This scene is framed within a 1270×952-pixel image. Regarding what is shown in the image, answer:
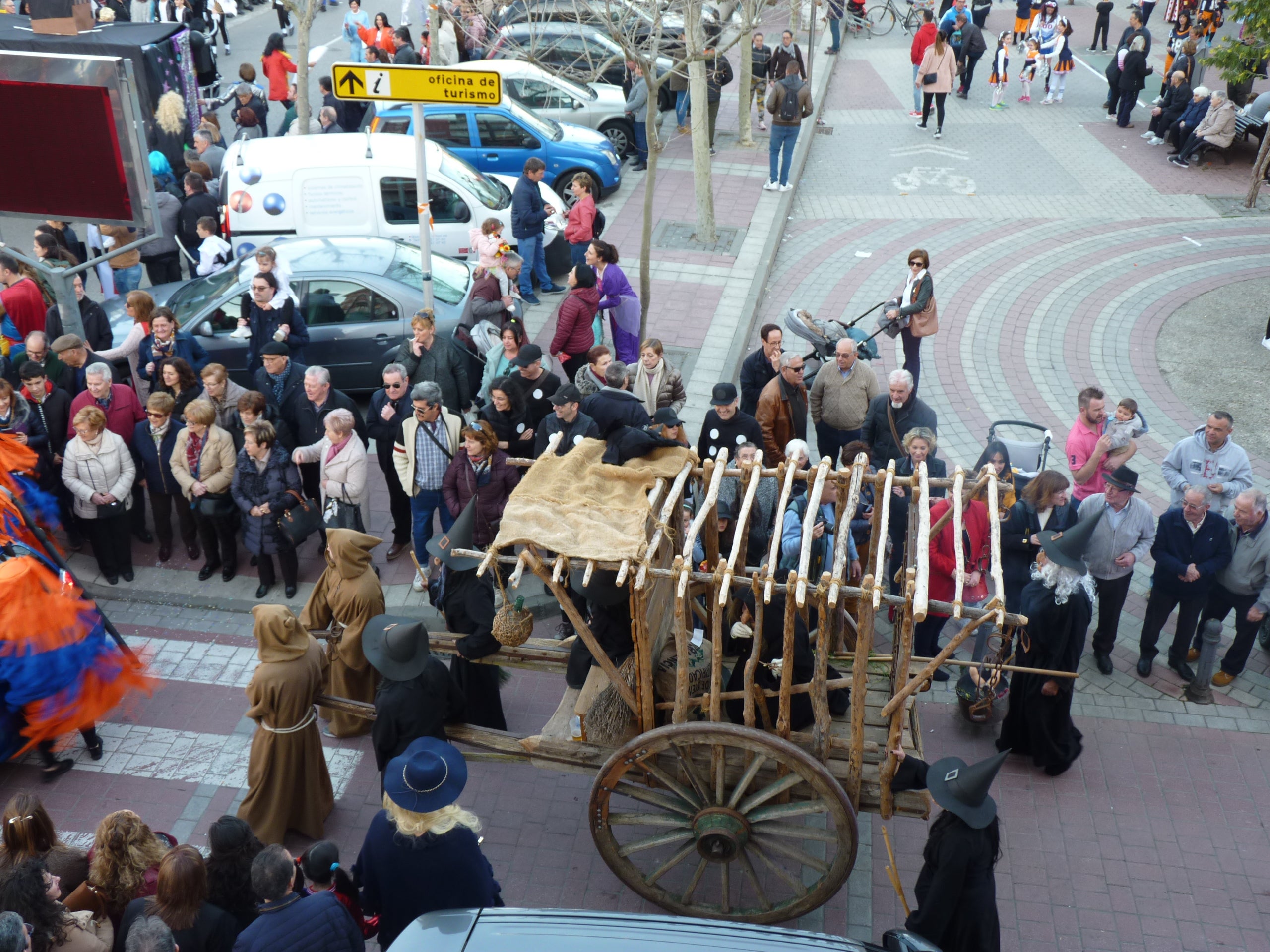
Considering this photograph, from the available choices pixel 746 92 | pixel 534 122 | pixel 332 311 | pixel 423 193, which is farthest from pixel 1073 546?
pixel 746 92

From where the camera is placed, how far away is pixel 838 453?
9.91m

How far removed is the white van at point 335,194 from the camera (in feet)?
42.9

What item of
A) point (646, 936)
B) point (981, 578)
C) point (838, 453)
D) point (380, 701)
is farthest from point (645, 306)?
point (646, 936)

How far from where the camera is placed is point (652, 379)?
962 centimetres

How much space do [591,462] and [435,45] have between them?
37.7 ft

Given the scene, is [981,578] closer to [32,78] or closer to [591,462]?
[591,462]

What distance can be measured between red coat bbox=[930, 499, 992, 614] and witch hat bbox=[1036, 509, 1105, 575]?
0.81 meters

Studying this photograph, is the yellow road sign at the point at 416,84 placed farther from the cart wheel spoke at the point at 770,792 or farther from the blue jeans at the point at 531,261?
the cart wheel spoke at the point at 770,792

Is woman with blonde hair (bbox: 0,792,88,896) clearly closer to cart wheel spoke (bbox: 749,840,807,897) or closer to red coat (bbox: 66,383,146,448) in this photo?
cart wheel spoke (bbox: 749,840,807,897)

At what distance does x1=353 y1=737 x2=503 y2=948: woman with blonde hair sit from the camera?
17.0 feet

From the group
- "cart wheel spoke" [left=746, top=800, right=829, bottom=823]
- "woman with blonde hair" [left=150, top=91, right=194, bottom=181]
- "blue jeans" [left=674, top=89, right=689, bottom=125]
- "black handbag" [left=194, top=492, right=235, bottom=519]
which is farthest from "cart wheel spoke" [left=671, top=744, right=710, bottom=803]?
"blue jeans" [left=674, top=89, right=689, bottom=125]

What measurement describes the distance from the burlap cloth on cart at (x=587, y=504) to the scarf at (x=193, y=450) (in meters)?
3.69

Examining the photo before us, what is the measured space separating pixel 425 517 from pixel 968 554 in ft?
13.8

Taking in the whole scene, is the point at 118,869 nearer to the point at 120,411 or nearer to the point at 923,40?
the point at 120,411
